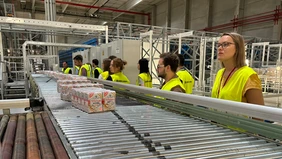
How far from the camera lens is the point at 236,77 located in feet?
4.68

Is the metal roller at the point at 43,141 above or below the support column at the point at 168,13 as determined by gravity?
below

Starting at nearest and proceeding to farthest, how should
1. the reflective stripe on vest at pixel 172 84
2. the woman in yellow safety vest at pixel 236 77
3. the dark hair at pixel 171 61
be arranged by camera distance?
the woman in yellow safety vest at pixel 236 77 < the reflective stripe on vest at pixel 172 84 < the dark hair at pixel 171 61

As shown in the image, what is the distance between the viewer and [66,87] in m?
1.64

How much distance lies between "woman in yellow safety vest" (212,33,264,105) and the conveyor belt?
1.51ft

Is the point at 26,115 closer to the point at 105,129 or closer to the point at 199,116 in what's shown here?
the point at 105,129

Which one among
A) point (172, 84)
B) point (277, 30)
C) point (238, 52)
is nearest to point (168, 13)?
point (277, 30)

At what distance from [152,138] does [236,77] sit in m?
0.92

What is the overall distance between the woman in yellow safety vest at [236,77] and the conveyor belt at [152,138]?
1.51 ft

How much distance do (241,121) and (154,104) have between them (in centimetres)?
70

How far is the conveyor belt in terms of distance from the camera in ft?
2.50

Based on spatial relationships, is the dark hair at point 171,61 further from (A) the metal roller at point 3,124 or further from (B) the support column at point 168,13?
(B) the support column at point 168,13

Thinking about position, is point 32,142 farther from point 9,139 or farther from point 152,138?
point 152,138

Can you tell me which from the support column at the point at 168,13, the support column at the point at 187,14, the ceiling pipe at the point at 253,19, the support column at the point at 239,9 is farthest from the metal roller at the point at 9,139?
the support column at the point at 168,13

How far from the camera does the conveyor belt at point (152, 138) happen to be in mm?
761
